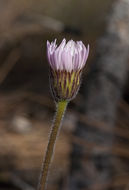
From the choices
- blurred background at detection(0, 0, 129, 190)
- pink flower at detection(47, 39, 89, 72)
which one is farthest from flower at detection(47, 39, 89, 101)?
blurred background at detection(0, 0, 129, 190)

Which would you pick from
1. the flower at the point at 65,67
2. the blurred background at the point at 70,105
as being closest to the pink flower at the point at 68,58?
the flower at the point at 65,67

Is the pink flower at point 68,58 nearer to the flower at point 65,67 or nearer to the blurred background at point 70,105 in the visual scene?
the flower at point 65,67

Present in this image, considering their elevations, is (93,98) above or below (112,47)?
below

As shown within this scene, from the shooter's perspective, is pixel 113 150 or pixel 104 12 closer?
pixel 113 150

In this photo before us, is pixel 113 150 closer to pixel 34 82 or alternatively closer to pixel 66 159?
pixel 66 159

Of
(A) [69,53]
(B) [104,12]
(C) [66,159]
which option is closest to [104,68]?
(C) [66,159]

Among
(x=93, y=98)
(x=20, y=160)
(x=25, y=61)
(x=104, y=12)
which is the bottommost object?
(x=20, y=160)
